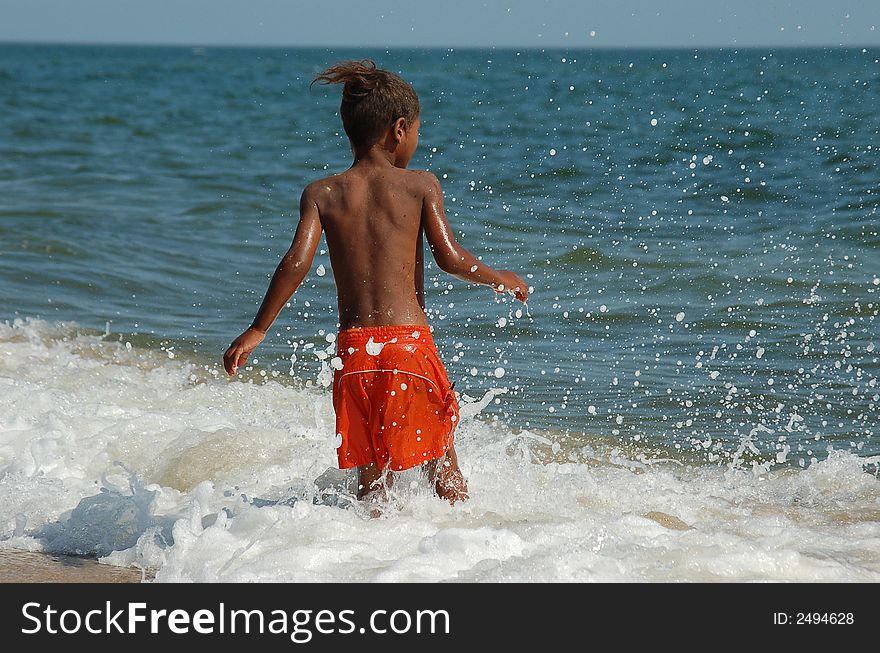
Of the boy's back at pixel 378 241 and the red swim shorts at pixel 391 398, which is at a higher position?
the boy's back at pixel 378 241

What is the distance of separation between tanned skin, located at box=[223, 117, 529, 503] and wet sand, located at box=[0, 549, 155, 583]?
73 centimetres

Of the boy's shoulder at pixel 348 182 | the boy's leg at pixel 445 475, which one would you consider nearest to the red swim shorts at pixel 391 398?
the boy's leg at pixel 445 475

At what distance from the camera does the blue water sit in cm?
Answer: 616

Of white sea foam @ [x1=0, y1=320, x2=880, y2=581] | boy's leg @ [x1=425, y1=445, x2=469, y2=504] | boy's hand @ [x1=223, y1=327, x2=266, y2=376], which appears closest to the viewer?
white sea foam @ [x1=0, y1=320, x2=880, y2=581]

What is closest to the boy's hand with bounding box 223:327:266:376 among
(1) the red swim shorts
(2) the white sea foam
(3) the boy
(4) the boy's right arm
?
(3) the boy

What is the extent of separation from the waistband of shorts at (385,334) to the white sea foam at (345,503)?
0.49 m

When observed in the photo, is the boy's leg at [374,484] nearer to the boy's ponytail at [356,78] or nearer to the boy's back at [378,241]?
the boy's back at [378,241]

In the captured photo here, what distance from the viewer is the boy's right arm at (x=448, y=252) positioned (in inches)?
150

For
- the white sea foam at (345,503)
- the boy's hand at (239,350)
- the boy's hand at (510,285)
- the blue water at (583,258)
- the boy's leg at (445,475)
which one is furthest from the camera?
the blue water at (583,258)

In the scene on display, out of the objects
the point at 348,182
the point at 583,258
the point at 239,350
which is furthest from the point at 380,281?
the point at 583,258

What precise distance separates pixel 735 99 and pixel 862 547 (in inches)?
668

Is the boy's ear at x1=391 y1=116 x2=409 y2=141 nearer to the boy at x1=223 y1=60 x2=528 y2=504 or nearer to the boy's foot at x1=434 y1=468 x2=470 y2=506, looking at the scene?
the boy at x1=223 y1=60 x2=528 y2=504
